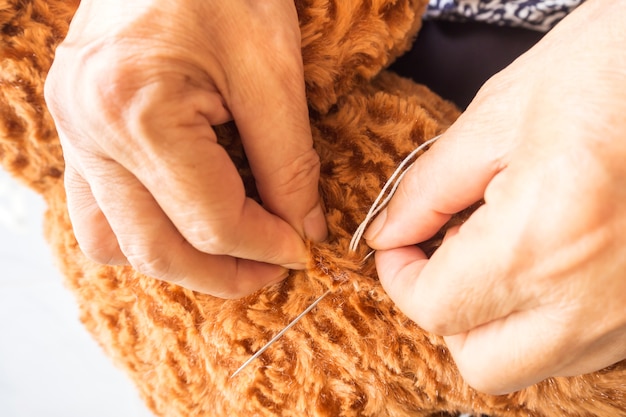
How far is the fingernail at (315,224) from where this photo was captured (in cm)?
62

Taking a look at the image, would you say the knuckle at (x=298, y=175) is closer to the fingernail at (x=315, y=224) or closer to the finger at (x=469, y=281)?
the fingernail at (x=315, y=224)

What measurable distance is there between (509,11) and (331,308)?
1.57 ft

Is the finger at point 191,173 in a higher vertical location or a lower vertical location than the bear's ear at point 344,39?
lower

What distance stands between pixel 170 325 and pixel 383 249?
1.02ft

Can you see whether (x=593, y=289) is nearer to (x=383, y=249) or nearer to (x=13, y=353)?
(x=383, y=249)

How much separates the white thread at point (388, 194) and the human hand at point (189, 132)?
1.9 inches

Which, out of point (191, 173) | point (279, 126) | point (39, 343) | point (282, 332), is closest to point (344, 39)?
point (279, 126)

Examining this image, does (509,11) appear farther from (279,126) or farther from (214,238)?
(214,238)

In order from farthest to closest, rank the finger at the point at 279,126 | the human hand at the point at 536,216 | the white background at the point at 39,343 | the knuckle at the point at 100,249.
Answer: the white background at the point at 39,343, the knuckle at the point at 100,249, the finger at the point at 279,126, the human hand at the point at 536,216

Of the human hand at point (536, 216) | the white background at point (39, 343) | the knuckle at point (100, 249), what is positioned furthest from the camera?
the white background at point (39, 343)

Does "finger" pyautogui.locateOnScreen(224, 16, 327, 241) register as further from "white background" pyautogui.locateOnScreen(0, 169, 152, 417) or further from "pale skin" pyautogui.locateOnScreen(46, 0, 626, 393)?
"white background" pyautogui.locateOnScreen(0, 169, 152, 417)

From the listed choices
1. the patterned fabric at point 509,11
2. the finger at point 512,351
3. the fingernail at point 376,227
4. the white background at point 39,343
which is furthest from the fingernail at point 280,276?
the white background at point 39,343

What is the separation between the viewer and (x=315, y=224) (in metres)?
0.62

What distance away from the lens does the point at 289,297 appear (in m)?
0.65
